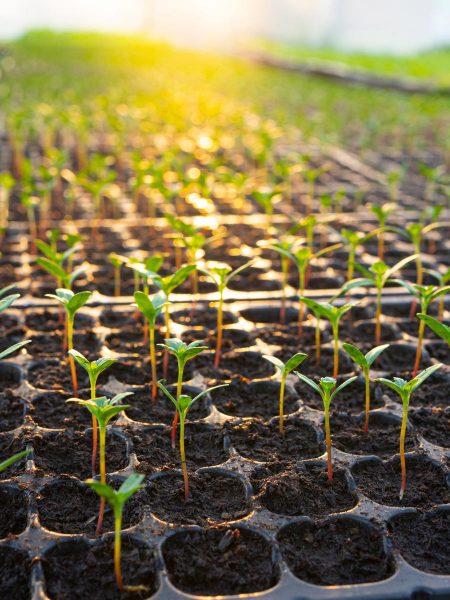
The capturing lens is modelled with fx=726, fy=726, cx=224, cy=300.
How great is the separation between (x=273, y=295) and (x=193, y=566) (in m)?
1.27

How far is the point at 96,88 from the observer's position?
7465 millimetres

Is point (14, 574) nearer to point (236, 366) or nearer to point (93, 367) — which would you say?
point (93, 367)

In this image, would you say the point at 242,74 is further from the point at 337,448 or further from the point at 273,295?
the point at 337,448

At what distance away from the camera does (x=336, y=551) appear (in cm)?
123

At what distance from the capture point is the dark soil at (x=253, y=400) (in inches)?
66.4

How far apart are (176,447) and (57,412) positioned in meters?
0.31

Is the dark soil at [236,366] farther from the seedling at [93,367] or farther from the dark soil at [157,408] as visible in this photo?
the seedling at [93,367]

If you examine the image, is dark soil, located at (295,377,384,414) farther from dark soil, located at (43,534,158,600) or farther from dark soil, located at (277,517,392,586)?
dark soil, located at (43,534,158,600)

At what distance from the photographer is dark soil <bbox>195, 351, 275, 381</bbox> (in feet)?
6.06

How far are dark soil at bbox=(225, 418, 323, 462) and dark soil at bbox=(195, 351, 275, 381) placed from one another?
0.25 meters

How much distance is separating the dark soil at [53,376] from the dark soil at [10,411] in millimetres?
82

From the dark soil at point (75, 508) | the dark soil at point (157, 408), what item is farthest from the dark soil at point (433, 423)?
the dark soil at point (75, 508)

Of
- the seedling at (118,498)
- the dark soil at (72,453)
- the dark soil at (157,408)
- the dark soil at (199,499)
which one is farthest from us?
the dark soil at (157,408)

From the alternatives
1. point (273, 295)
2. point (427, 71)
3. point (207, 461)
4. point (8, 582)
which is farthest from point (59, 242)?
point (427, 71)
